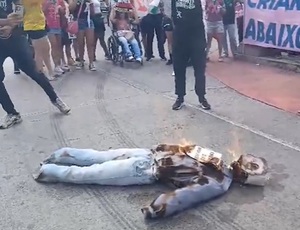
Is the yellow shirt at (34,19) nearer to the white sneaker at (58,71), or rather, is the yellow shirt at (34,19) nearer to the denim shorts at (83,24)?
the white sneaker at (58,71)

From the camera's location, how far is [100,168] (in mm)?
4320

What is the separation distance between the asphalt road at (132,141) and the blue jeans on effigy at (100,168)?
85 mm

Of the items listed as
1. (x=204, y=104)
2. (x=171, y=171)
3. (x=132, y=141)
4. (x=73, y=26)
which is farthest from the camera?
(x=73, y=26)

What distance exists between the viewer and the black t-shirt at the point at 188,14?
20.7ft

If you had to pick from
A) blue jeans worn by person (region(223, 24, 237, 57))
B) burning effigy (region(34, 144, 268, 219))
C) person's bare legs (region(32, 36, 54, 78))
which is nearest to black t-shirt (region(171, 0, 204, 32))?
burning effigy (region(34, 144, 268, 219))

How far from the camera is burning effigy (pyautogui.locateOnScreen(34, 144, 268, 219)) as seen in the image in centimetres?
393

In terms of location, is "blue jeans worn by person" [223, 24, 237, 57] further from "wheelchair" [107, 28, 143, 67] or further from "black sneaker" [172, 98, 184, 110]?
"black sneaker" [172, 98, 184, 110]

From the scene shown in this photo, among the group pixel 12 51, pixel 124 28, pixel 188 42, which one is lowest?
pixel 124 28

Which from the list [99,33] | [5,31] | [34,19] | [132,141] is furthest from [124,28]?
[132,141]

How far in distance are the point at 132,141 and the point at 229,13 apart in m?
5.33

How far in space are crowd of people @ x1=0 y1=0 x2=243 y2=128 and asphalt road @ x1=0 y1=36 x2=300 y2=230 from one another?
1.43 ft

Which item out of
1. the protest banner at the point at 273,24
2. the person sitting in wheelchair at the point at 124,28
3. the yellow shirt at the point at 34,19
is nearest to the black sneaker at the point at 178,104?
the yellow shirt at the point at 34,19

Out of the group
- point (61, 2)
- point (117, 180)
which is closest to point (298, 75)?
point (61, 2)

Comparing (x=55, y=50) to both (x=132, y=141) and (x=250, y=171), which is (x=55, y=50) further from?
(x=250, y=171)
